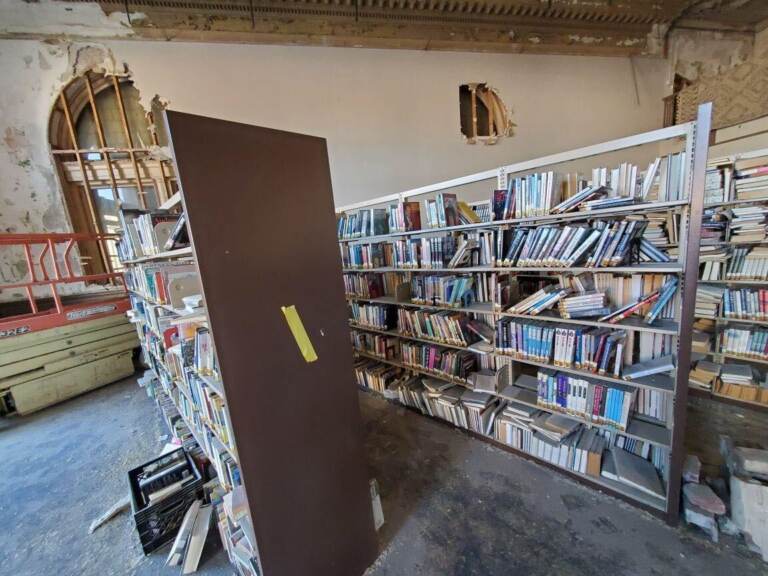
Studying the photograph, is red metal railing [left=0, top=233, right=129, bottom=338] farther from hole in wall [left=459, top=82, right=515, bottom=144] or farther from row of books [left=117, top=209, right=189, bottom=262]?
hole in wall [left=459, top=82, right=515, bottom=144]

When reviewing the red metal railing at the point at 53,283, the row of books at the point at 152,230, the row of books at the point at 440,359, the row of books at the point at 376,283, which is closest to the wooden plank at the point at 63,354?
the red metal railing at the point at 53,283

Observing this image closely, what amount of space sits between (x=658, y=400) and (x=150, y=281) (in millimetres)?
3345

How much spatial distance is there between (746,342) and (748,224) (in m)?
0.96

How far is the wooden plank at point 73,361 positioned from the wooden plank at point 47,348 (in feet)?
0.26

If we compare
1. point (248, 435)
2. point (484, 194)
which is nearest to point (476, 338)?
point (248, 435)

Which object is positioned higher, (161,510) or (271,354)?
(271,354)

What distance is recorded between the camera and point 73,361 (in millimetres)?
3496

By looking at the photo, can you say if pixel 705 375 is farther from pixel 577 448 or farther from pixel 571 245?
pixel 571 245

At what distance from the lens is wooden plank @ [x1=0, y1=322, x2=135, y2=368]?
3.11m

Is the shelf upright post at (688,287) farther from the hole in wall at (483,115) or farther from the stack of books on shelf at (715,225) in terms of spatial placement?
the hole in wall at (483,115)

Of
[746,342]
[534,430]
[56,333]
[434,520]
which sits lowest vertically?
[434,520]

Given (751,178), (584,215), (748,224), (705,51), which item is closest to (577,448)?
(584,215)

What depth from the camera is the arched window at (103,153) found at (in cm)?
378

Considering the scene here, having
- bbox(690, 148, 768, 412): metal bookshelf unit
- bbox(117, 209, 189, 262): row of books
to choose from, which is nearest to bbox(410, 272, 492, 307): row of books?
bbox(117, 209, 189, 262): row of books
